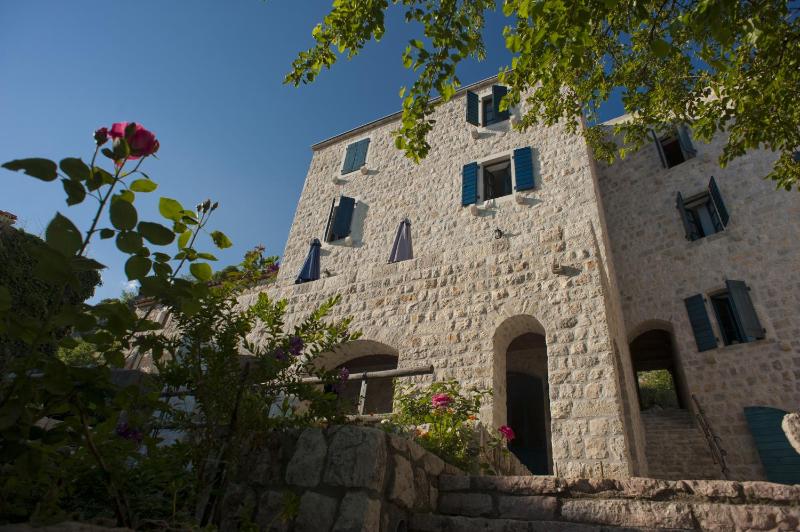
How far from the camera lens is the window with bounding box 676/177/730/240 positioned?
9.59 m

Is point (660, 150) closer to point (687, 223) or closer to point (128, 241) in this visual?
point (687, 223)

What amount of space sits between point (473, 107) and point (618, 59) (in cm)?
639

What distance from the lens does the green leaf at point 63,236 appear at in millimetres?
1203

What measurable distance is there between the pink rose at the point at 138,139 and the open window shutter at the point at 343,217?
31.3ft

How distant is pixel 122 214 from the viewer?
51.0 inches

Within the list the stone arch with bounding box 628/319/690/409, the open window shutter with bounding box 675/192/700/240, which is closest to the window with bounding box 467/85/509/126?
the open window shutter with bounding box 675/192/700/240

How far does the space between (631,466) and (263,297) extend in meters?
4.13

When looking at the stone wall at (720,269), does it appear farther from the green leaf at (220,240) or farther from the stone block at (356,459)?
the green leaf at (220,240)

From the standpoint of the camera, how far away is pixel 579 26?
302 centimetres

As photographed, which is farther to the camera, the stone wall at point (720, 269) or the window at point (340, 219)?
the window at point (340, 219)

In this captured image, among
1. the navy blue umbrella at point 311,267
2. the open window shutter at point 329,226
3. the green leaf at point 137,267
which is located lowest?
the green leaf at point 137,267

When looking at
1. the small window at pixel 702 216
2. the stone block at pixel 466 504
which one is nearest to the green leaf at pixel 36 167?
the stone block at pixel 466 504

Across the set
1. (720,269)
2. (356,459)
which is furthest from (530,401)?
(356,459)

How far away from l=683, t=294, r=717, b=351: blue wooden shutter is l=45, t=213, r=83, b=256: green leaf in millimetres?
10598
